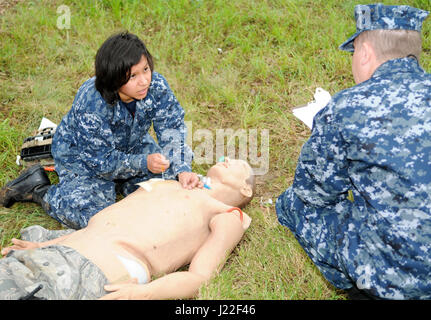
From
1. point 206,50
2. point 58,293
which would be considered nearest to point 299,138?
point 206,50

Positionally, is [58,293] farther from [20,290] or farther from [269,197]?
[269,197]

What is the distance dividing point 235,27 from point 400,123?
374 centimetres

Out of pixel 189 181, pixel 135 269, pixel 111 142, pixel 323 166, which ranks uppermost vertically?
pixel 323 166

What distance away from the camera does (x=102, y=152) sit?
3.56 m

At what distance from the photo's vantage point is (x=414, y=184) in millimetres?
2209

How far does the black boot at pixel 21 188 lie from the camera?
12.4 ft

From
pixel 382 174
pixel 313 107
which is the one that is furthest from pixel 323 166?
pixel 313 107

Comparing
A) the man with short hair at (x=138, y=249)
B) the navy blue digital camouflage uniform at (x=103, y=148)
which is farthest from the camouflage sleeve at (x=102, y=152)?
the man with short hair at (x=138, y=249)

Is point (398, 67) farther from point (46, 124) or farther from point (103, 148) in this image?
point (46, 124)

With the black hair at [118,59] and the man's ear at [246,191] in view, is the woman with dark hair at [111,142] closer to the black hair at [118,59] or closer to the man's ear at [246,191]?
the black hair at [118,59]

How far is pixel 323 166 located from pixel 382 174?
0.35 metres

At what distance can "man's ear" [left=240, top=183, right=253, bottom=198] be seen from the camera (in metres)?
3.66

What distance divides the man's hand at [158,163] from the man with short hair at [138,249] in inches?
6.1

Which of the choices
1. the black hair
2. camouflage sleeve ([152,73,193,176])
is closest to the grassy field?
camouflage sleeve ([152,73,193,176])
